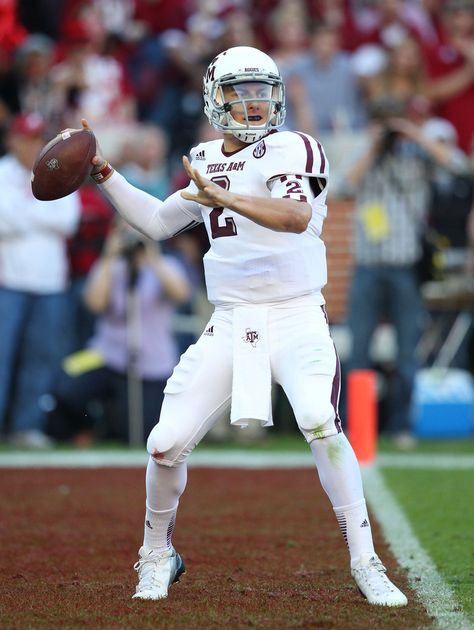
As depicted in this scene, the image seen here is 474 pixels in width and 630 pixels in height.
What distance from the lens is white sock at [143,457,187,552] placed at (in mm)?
4441

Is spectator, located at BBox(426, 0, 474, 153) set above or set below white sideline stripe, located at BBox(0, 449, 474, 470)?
above

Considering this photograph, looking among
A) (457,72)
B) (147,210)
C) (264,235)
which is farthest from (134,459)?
(457,72)

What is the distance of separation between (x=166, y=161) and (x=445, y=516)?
577cm

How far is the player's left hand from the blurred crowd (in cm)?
494

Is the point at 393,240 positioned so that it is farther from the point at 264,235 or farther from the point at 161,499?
the point at 161,499

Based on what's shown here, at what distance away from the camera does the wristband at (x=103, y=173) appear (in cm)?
473

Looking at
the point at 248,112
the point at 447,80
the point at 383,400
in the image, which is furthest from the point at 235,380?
the point at 447,80

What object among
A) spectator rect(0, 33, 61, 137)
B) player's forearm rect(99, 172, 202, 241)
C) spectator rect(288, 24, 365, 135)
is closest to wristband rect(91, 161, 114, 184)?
player's forearm rect(99, 172, 202, 241)

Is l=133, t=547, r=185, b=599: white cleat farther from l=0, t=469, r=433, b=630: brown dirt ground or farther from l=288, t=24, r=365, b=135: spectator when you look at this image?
l=288, t=24, r=365, b=135: spectator

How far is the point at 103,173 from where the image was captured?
15.5 ft

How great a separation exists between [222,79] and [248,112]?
0.16 meters

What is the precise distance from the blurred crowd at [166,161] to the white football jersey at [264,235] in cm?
459

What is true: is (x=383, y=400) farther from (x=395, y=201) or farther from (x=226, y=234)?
(x=226, y=234)

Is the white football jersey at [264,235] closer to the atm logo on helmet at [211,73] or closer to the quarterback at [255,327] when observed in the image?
the quarterback at [255,327]
